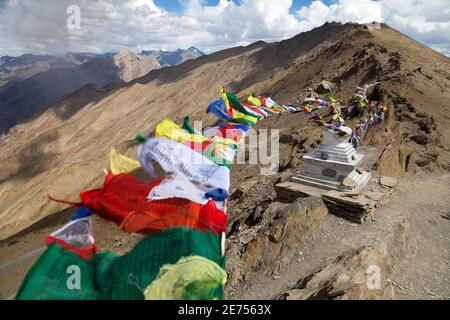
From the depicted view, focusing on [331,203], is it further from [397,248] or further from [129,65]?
[129,65]

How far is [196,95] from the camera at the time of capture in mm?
52438

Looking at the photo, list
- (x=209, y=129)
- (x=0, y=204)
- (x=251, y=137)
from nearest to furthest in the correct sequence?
(x=209, y=129) < (x=251, y=137) < (x=0, y=204)

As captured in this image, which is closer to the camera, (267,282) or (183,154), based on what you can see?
(183,154)

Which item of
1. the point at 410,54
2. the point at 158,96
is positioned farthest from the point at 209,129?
the point at 158,96

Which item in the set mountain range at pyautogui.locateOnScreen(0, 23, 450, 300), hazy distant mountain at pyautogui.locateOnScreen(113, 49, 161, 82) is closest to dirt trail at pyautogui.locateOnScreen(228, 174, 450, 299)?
mountain range at pyautogui.locateOnScreen(0, 23, 450, 300)

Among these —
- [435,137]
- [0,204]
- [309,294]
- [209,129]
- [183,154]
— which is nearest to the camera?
[183,154]

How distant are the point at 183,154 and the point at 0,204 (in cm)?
4223

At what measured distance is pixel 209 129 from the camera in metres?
7.16

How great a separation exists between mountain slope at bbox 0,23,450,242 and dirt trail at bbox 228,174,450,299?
605 centimetres

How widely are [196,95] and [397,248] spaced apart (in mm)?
46930

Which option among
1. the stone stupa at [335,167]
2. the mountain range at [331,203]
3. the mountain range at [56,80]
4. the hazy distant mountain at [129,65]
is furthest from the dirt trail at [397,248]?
the hazy distant mountain at [129,65]

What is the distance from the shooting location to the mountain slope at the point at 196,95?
78.7 ft
